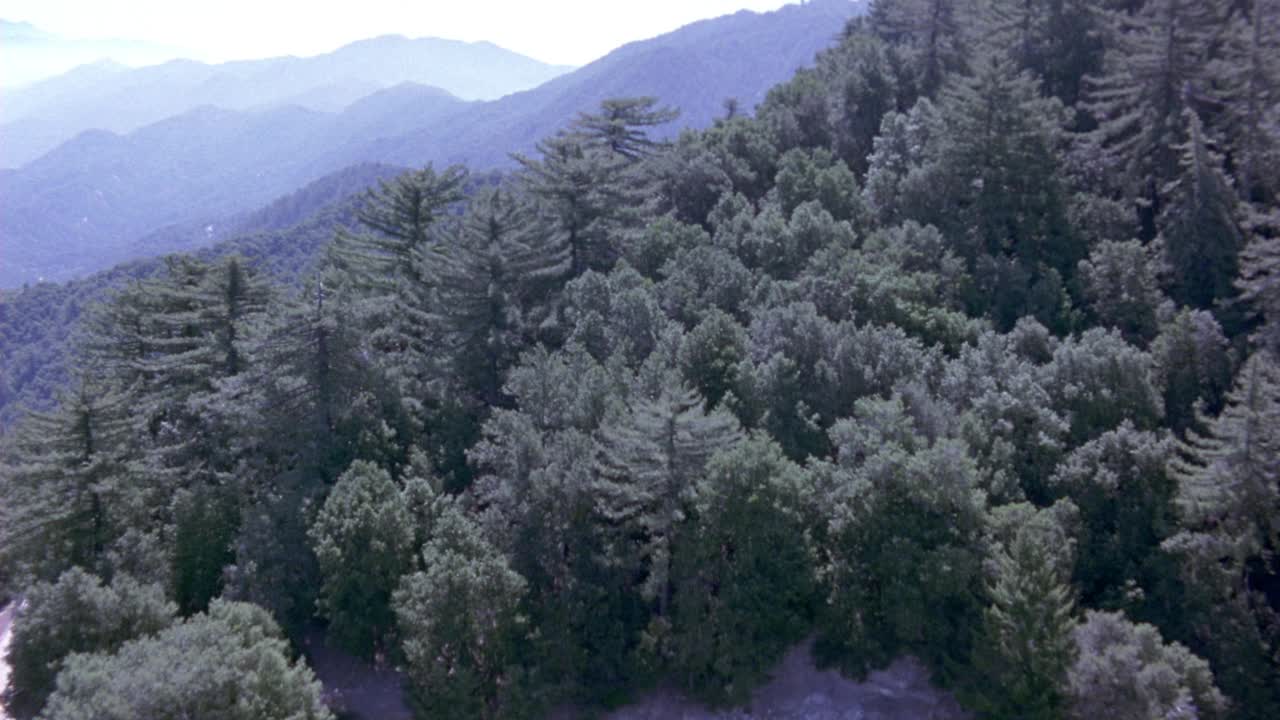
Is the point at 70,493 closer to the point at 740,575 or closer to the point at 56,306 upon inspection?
the point at 740,575

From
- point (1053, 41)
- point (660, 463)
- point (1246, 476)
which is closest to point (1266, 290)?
point (1246, 476)

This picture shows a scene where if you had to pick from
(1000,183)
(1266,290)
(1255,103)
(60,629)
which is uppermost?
(1255,103)

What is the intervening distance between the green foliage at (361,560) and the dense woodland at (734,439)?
124 millimetres

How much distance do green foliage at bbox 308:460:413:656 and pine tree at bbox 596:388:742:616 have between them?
647cm

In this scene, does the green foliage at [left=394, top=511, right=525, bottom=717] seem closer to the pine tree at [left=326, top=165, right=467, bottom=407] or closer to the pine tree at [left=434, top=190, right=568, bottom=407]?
the pine tree at [left=326, top=165, right=467, bottom=407]

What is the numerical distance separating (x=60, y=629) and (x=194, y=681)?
24.7 ft

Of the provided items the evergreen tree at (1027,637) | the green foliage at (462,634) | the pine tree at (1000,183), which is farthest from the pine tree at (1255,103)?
the green foliage at (462,634)

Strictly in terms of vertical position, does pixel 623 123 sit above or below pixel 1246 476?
above

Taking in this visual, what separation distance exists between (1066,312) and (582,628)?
22282mm

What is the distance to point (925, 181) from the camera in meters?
39.8

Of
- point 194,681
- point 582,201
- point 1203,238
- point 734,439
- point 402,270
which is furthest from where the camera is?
point 402,270

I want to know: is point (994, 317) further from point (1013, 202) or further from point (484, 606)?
point (484, 606)

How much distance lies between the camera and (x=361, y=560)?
26094 millimetres

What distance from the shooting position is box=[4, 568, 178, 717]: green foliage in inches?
944
